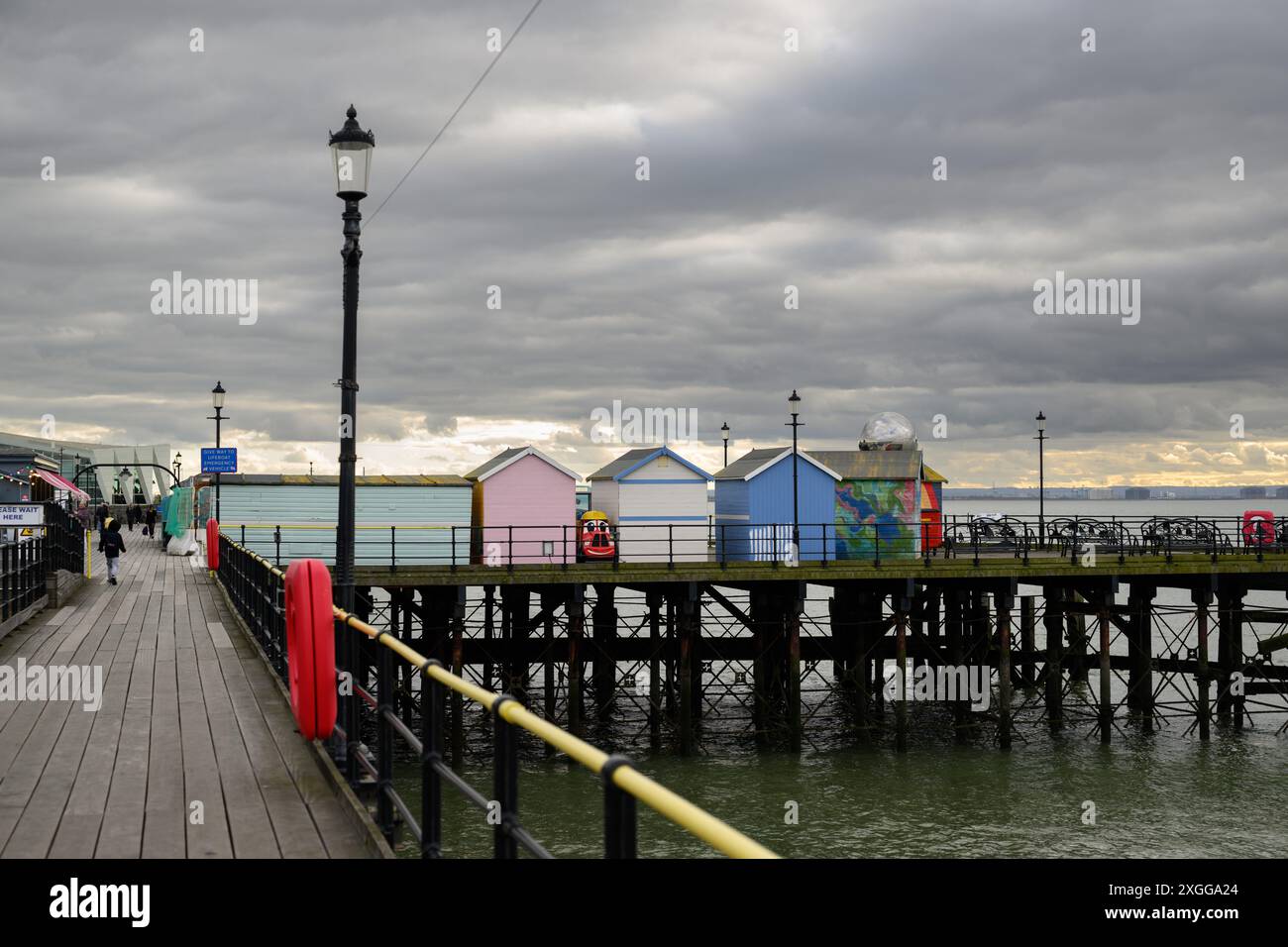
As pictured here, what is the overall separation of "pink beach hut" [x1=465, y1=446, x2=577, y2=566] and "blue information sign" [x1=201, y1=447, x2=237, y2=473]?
669 cm

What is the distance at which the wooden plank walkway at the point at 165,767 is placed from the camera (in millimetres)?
5930

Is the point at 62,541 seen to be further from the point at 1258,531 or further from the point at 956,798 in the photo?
the point at 1258,531

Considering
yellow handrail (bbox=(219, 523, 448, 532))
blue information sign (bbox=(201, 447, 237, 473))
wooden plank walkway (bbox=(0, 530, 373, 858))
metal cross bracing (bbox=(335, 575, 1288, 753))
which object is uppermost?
blue information sign (bbox=(201, 447, 237, 473))

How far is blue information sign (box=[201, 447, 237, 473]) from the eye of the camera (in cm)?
2656

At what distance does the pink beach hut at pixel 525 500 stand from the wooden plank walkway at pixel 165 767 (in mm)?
17117

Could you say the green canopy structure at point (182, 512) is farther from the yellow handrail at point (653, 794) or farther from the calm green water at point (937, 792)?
the yellow handrail at point (653, 794)

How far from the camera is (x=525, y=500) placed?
104ft

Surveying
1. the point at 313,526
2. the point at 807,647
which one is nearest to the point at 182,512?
the point at 313,526

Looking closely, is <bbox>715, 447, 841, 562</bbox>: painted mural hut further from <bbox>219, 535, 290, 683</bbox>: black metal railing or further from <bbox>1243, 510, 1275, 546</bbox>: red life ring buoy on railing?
<bbox>219, 535, 290, 683</bbox>: black metal railing

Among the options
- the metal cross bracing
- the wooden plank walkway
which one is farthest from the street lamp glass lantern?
the metal cross bracing

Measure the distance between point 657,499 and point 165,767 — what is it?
2464 centimetres

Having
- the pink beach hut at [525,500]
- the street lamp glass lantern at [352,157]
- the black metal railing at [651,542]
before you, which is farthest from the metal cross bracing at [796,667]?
the street lamp glass lantern at [352,157]
